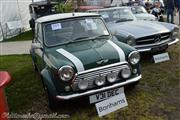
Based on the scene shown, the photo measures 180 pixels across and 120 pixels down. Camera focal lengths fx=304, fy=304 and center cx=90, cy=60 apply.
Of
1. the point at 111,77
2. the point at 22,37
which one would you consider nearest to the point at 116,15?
the point at 111,77

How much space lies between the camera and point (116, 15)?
893 centimetres

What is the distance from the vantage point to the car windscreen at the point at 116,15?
882cm

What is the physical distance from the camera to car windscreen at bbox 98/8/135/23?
882 centimetres

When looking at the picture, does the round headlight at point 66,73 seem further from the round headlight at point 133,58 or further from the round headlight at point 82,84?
the round headlight at point 133,58

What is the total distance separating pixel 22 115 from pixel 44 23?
71.4 inches

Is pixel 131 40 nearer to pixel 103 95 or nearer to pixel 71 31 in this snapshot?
pixel 71 31

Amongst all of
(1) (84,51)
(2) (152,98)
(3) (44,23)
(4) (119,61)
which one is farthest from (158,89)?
(3) (44,23)

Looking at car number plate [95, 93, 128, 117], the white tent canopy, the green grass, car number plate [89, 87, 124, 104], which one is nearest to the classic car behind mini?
car number plate [89, 87, 124, 104]

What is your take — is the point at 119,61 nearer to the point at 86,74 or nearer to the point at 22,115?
the point at 86,74

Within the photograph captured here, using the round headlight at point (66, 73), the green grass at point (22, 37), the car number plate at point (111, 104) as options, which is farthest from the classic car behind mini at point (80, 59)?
the green grass at point (22, 37)

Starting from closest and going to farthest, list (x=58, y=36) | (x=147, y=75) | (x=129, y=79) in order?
(x=129, y=79) < (x=58, y=36) < (x=147, y=75)

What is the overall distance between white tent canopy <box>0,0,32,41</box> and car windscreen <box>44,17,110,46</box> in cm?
1011

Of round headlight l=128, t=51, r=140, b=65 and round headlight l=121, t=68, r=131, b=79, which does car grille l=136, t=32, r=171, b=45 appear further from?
round headlight l=121, t=68, r=131, b=79

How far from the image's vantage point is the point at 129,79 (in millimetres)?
5141
